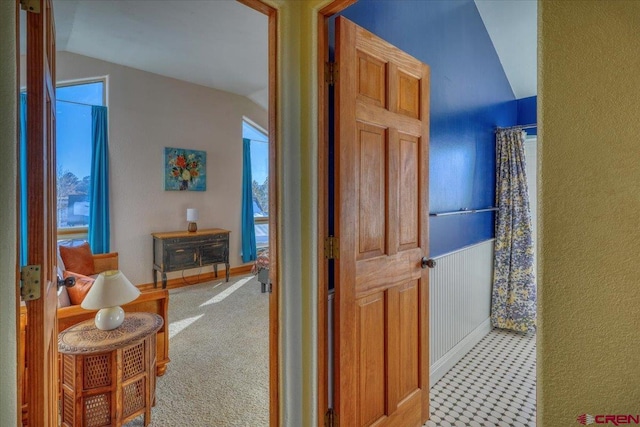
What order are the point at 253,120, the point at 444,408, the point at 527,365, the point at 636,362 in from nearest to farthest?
the point at 636,362 < the point at 444,408 < the point at 527,365 < the point at 253,120

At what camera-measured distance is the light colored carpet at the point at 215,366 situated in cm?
192

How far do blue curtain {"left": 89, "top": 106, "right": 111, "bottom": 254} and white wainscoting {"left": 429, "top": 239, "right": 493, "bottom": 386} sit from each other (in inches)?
153

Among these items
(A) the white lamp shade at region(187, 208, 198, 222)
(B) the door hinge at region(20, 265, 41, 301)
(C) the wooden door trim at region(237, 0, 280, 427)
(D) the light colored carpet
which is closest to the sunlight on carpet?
(D) the light colored carpet

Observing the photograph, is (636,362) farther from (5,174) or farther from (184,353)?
(184,353)

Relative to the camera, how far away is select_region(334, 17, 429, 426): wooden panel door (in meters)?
1.41

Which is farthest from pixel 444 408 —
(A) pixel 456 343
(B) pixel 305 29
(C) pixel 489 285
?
(B) pixel 305 29

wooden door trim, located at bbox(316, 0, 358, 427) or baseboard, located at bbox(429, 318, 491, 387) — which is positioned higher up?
wooden door trim, located at bbox(316, 0, 358, 427)

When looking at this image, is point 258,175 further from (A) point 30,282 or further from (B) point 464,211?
(A) point 30,282

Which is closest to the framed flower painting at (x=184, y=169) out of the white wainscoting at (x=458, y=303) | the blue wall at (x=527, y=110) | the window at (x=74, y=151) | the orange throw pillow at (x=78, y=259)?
the window at (x=74, y=151)

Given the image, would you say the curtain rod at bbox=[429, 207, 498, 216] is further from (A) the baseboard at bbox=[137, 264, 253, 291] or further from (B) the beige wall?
(A) the baseboard at bbox=[137, 264, 253, 291]

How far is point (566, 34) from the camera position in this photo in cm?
67

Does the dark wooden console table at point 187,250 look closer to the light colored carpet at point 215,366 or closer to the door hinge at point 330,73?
the light colored carpet at point 215,366

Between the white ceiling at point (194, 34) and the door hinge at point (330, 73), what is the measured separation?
1.80 m

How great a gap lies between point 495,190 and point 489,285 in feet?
3.12
